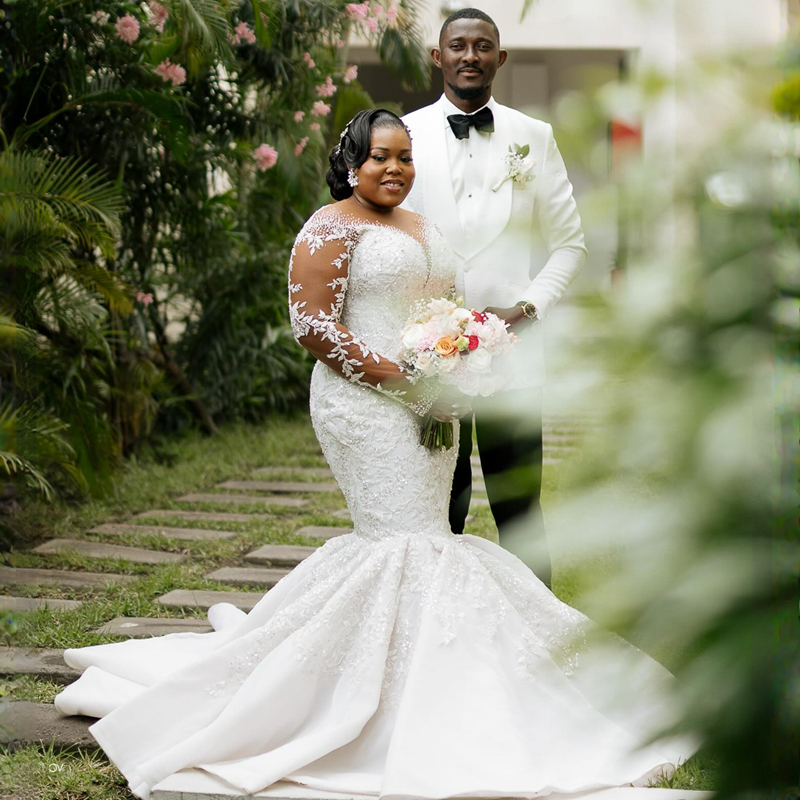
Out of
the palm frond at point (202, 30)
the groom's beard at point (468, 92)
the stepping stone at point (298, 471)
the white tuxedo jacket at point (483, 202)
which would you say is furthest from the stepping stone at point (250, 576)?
the palm frond at point (202, 30)

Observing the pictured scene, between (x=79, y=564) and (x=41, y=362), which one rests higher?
(x=41, y=362)

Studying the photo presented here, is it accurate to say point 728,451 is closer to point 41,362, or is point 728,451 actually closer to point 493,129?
point 493,129

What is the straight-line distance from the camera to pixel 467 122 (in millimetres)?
→ 3547

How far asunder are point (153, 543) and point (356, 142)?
303 centimetres

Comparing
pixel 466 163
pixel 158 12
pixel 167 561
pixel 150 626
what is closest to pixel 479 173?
pixel 466 163

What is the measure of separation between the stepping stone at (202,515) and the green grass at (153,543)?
0.23ft

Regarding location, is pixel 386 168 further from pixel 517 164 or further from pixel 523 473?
pixel 523 473

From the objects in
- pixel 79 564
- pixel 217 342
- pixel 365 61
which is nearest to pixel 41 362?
pixel 79 564

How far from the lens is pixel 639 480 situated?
625 millimetres

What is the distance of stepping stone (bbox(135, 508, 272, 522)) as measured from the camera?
6047mm

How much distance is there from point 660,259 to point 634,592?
201 mm

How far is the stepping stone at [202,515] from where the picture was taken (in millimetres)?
6047

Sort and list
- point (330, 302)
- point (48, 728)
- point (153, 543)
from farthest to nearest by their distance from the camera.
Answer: point (153, 543)
point (48, 728)
point (330, 302)

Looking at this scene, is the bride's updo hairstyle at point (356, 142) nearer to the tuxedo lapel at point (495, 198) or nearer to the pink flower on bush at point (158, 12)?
the tuxedo lapel at point (495, 198)
